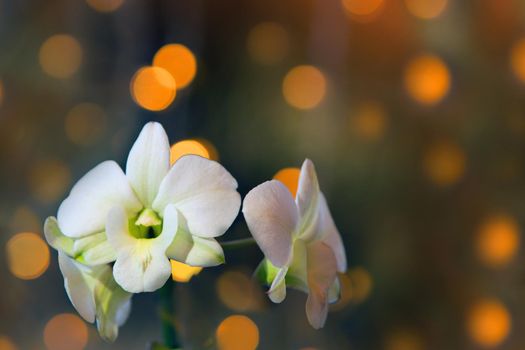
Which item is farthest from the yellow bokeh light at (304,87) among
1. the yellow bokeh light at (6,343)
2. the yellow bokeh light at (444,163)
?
the yellow bokeh light at (6,343)

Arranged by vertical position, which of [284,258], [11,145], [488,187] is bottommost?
[488,187]

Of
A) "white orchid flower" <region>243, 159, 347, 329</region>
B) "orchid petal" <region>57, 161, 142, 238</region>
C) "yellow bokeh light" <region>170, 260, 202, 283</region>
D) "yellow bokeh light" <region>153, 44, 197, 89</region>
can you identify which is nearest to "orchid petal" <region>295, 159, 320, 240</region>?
"white orchid flower" <region>243, 159, 347, 329</region>

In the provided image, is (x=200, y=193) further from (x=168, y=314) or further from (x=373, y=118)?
(x=373, y=118)

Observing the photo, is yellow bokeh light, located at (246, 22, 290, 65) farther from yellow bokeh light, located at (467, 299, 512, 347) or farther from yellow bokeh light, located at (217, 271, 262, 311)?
yellow bokeh light, located at (467, 299, 512, 347)

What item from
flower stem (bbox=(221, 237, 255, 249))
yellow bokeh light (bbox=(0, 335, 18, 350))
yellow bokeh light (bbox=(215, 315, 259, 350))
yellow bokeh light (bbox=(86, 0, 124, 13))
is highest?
yellow bokeh light (bbox=(86, 0, 124, 13))

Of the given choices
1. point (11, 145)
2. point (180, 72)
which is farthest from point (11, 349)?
point (180, 72)

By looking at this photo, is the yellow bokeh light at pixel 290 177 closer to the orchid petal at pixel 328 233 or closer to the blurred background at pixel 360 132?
the blurred background at pixel 360 132

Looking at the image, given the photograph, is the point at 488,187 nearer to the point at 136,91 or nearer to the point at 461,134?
the point at 461,134
